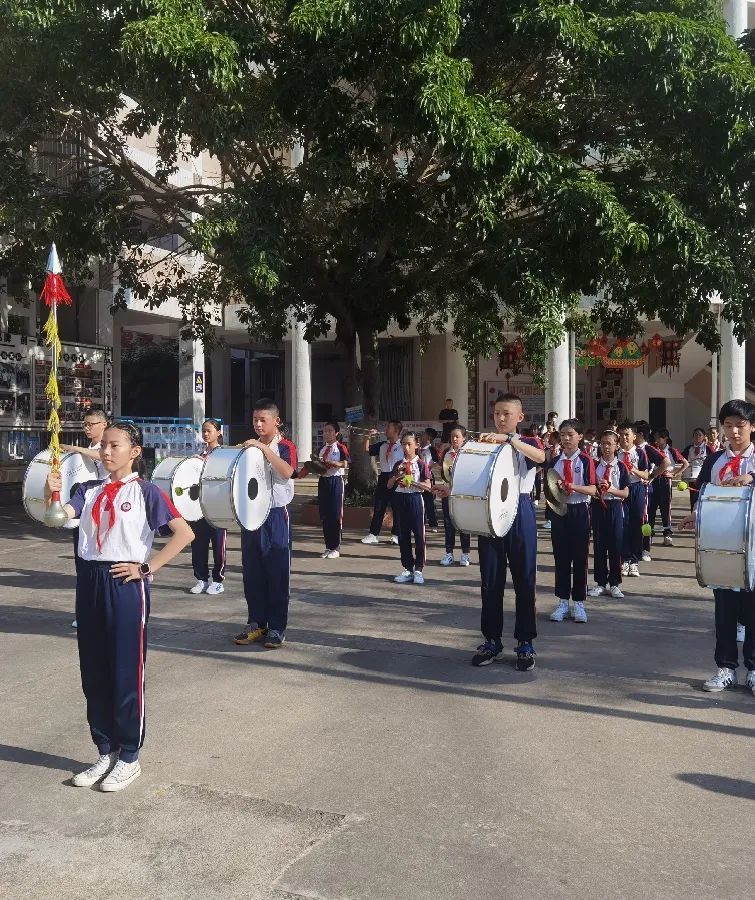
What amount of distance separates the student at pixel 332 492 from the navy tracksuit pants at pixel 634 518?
3.68 m

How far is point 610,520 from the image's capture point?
9922 millimetres

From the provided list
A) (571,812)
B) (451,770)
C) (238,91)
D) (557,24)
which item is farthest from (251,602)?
(557,24)

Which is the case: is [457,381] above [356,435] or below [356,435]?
above

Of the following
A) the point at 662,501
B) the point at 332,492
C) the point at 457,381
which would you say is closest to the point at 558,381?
the point at 457,381

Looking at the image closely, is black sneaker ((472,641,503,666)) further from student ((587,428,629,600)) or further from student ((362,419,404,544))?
student ((362,419,404,544))

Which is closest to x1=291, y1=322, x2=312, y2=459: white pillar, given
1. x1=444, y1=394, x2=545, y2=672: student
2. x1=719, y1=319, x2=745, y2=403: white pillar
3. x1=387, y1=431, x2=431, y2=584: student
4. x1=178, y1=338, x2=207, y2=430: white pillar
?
x1=178, y1=338, x2=207, y2=430: white pillar

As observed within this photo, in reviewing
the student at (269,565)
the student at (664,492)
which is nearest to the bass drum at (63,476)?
the student at (269,565)

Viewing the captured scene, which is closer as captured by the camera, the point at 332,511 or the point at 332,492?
the point at 332,511

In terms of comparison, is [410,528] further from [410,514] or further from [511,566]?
[511,566]

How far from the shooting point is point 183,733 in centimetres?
534

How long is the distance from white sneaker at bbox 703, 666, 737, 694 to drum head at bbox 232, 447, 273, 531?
3.48 meters

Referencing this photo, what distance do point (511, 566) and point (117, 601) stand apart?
10.8 ft

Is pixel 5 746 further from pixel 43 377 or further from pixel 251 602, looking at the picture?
pixel 43 377

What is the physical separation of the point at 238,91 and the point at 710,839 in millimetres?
10166
